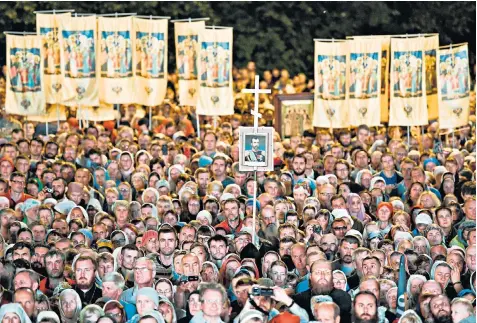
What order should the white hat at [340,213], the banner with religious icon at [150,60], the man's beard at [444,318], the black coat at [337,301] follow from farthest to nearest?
the banner with religious icon at [150,60] < the white hat at [340,213] < the black coat at [337,301] < the man's beard at [444,318]

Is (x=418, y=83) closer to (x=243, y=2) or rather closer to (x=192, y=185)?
(x=192, y=185)

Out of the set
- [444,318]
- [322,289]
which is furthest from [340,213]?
[444,318]

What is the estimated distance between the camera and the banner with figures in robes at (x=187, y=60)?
104 feet

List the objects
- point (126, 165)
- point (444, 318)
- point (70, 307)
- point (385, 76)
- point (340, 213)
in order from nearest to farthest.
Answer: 1. point (444, 318)
2. point (70, 307)
3. point (340, 213)
4. point (126, 165)
5. point (385, 76)

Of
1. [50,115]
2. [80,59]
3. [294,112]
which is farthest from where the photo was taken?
[294,112]

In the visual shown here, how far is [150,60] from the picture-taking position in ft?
103

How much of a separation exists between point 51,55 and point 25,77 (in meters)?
0.89

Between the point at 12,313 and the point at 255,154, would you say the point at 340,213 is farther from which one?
the point at 12,313

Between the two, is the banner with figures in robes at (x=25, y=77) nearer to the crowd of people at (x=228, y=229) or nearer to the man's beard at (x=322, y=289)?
the crowd of people at (x=228, y=229)

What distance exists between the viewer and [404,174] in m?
26.9

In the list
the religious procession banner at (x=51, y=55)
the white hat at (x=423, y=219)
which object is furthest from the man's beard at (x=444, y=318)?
the religious procession banner at (x=51, y=55)

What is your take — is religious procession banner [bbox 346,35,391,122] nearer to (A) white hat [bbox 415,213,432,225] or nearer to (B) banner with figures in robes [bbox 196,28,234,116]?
(B) banner with figures in robes [bbox 196,28,234,116]

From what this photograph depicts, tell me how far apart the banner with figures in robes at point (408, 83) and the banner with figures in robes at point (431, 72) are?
221 mm

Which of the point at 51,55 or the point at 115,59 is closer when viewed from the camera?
the point at 115,59
